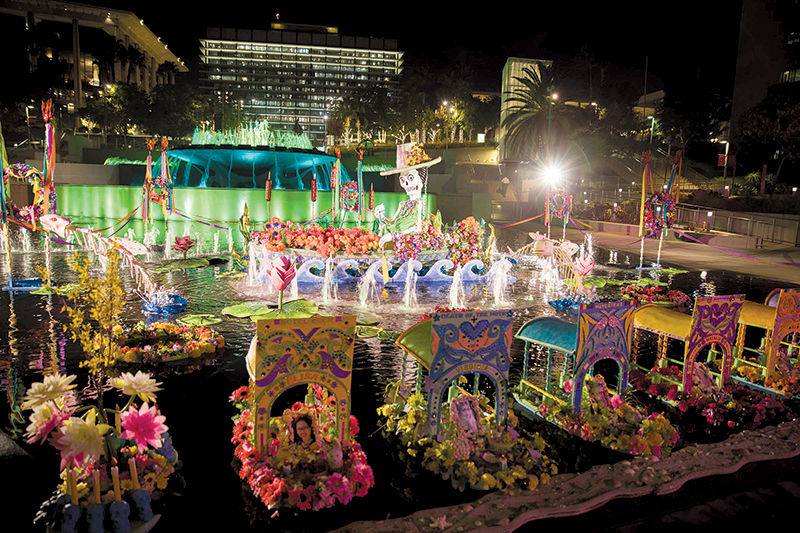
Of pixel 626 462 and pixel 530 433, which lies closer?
pixel 626 462

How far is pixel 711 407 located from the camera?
314 inches

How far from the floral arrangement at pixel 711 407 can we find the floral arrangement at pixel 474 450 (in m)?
2.50

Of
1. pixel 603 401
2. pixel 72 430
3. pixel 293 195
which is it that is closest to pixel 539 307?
pixel 603 401

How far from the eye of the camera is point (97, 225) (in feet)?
103

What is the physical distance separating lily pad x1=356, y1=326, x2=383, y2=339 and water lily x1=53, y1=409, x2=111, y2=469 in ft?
22.0

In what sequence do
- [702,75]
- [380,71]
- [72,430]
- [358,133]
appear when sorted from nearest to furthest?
[72,430], [702,75], [358,133], [380,71]

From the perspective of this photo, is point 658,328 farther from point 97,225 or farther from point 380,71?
point 380,71

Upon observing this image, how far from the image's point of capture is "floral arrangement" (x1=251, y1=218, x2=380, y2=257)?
16750 millimetres

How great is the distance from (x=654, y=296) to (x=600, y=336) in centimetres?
948

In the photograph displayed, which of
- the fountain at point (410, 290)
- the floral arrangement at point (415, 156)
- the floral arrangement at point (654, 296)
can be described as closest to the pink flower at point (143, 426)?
the fountain at point (410, 290)

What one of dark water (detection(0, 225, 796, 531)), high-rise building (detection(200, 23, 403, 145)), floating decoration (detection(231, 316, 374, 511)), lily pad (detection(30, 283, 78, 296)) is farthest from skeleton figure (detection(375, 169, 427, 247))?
high-rise building (detection(200, 23, 403, 145))

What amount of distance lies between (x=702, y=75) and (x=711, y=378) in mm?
60453

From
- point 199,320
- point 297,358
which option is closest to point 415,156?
point 199,320

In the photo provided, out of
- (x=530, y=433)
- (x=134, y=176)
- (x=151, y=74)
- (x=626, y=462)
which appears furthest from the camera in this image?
(x=151, y=74)
